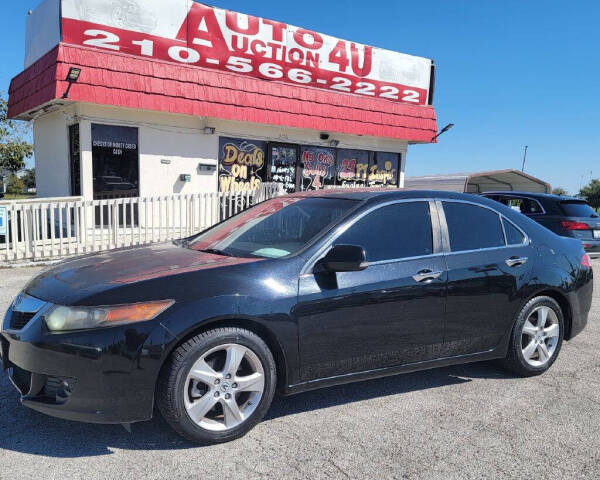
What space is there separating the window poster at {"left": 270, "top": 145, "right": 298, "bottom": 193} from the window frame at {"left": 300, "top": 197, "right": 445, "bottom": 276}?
9.29 m

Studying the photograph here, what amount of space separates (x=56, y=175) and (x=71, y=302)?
33.2 ft

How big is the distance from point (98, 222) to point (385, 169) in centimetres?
855

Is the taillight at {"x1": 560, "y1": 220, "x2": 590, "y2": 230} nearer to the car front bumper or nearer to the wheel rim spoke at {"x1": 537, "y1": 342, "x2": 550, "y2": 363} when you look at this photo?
the wheel rim spoke at {"x1": 537, "y1": 342, "x2": 550, "y2": 363}

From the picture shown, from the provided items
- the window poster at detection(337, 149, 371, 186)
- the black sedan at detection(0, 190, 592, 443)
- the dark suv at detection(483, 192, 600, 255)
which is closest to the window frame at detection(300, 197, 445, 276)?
the black sedan at detection(0, 190, 592, 443)

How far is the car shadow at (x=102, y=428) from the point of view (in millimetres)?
2793

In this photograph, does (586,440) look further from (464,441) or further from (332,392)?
Answer: (332,392)

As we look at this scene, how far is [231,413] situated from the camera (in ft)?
9.45

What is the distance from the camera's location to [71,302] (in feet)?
8.94

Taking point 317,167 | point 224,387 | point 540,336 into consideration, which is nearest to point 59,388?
point 224,387

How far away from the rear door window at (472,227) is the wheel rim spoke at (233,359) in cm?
181

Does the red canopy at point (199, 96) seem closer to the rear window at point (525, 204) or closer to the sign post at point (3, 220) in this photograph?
the sign post at point (3, 220)

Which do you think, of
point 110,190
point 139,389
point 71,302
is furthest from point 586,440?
point 110,190

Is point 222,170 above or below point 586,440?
above

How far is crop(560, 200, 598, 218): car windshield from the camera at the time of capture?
9891 mm
